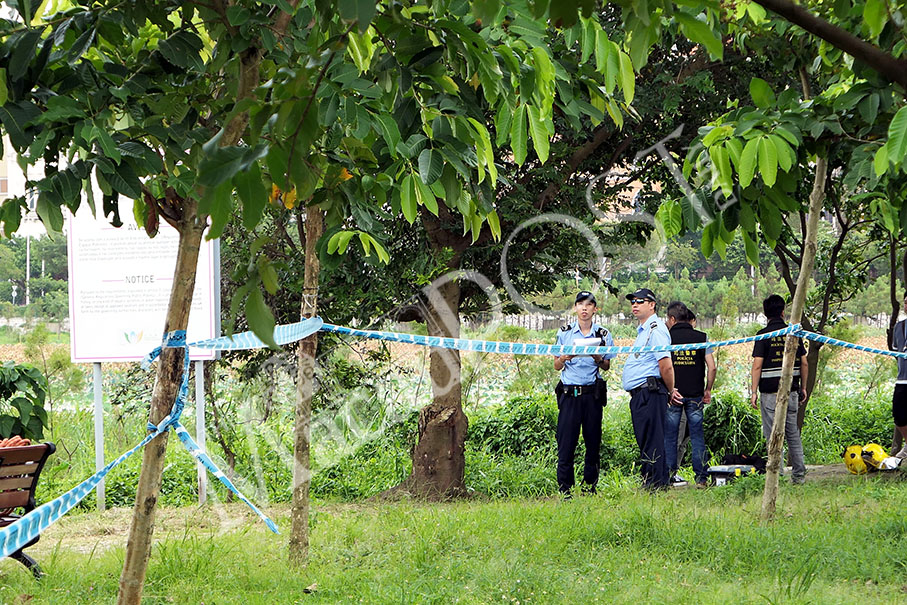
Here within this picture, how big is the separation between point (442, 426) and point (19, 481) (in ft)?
11.0

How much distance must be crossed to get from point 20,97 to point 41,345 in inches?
347

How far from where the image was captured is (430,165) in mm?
2072

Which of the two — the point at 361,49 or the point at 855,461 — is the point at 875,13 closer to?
the point at 361,49

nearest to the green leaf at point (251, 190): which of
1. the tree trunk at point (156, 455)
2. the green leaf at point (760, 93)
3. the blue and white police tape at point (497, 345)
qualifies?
the tree trunk at point (156, 455)

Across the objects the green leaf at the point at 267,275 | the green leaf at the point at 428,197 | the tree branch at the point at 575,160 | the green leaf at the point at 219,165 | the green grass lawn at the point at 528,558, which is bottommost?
the green grass lawn at the point at 528,558

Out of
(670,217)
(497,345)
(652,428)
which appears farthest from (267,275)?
(652,428)

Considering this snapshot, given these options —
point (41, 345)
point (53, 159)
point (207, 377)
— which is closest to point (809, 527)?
point (53, 159)

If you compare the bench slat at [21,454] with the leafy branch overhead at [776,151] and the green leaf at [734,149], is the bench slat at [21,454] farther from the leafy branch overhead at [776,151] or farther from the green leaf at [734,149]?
the green leaf at [734,149]

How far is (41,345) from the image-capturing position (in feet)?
33.4

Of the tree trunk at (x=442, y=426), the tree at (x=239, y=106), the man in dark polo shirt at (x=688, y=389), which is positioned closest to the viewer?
the tree at (x=239, y=106)

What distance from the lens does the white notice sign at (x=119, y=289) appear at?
22.2ft

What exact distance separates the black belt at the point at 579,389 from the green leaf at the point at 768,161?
404 centimetres

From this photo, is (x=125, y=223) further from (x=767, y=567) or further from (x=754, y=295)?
(x=754, y=295)

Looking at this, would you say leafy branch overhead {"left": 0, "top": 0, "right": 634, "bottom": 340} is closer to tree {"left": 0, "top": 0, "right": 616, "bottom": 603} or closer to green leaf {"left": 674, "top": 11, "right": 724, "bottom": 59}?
tree {"left": 0, "top": 0, "right": 616, "bottom": 603}
